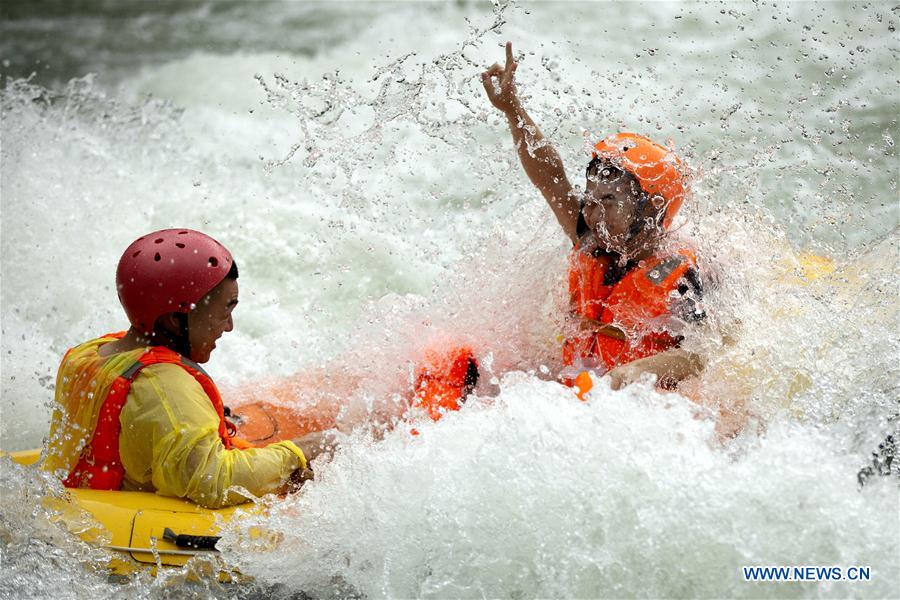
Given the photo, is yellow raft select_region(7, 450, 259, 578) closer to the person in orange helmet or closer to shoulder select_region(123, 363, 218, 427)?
shoulder select_region(123, 363, 218, 427)

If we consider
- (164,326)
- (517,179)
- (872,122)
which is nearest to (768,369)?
(164,326)

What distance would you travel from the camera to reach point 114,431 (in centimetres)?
313

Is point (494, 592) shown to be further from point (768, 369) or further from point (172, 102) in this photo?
point (172, 102)

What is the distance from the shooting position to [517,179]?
238 inches

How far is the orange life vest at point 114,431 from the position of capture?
3.11 metres

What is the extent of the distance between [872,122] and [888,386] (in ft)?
12.6

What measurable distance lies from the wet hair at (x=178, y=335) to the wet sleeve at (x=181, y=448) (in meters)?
0.12

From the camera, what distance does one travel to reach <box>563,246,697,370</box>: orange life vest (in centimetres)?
379

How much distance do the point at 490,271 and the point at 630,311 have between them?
35.1 inches

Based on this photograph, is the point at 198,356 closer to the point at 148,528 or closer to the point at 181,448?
the point at 181,448

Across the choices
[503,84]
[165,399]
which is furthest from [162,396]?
[503,84]

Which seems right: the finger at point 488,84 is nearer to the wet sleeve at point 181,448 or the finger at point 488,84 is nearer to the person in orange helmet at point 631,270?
the person in orange helmet at point 631,270

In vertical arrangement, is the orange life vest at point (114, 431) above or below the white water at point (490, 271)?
above

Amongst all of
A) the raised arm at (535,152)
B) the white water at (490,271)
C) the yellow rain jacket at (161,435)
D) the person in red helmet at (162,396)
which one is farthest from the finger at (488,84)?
the yellow rain jacket at (161,435)
